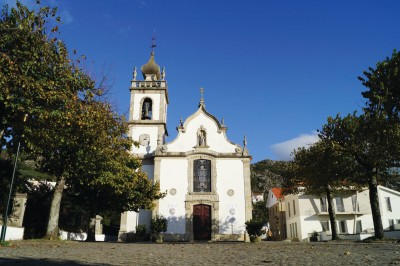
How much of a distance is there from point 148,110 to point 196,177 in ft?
32.2

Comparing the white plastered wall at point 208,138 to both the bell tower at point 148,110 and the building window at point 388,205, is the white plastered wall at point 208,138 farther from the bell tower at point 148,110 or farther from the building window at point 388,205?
the building window at point 388,205

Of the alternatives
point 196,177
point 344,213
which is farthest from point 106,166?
point 344,213

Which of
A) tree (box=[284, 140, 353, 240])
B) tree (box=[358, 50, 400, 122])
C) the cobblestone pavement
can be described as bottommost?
the cobblestone pavement

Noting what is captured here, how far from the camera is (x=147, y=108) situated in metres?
36.3

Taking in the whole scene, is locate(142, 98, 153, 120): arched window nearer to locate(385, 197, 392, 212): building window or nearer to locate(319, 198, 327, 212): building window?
locate(319, 198, 327, 212): building window

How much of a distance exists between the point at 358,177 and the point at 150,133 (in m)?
20.2

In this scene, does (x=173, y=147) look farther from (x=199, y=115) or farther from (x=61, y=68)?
(x=61, y=68)

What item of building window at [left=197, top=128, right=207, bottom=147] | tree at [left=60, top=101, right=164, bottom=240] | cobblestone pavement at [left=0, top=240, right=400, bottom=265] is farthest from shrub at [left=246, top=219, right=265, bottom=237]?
cobblestone pavement at [left=0, top=240, right=400, bottom=265]

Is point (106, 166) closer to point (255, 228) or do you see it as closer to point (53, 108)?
point (53, 108)

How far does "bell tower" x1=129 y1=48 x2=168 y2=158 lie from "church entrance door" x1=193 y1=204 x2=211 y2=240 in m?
7.14

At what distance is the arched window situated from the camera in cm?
3606

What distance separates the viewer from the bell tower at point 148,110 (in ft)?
112

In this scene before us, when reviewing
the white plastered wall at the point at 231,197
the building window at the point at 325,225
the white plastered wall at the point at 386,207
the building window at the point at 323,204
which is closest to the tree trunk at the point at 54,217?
the white plastered wall at the point at 231,197

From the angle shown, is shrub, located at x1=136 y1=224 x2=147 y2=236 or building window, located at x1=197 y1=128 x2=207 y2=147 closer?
shrub, located at x1=136 y1=224 x2=147 y2=236
